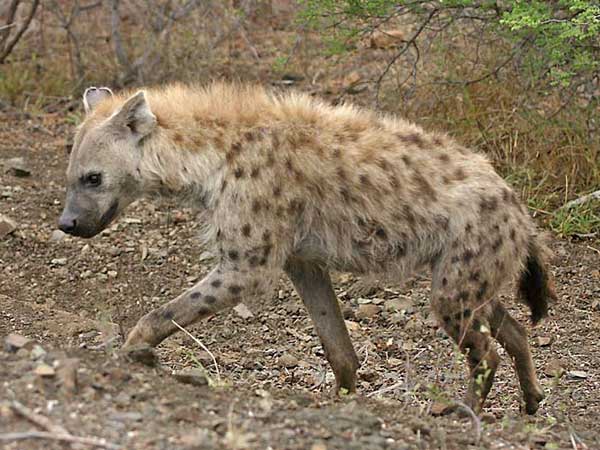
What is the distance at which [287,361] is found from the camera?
4953 millimetres

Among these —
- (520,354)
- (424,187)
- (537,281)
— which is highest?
(424,187)

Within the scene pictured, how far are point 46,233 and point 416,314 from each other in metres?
2.04

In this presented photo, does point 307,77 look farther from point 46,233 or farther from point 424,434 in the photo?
Answer: point 424,434

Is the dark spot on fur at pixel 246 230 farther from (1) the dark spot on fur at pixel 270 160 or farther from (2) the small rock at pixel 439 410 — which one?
(2) the small rock at pixel 439 410

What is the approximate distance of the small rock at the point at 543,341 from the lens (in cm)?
514

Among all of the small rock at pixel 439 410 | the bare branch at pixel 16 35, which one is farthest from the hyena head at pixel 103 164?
the bare branch at pixel 16 35

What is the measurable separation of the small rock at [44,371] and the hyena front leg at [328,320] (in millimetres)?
1430

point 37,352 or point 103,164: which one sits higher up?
point 103,164

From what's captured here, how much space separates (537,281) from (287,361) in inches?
45.8

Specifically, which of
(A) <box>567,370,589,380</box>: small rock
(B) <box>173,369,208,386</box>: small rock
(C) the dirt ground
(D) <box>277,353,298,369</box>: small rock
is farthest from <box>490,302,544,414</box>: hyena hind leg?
(B) <box>173,369,208,386</box>: small rock

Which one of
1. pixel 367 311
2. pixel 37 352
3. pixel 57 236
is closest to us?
pixel 37 352

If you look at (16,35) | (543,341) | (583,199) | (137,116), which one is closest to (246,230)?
(137,116)

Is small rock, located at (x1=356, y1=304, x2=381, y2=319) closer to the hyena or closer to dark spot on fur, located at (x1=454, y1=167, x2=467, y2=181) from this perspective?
the hyena

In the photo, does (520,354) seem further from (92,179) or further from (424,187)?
(92,179)
